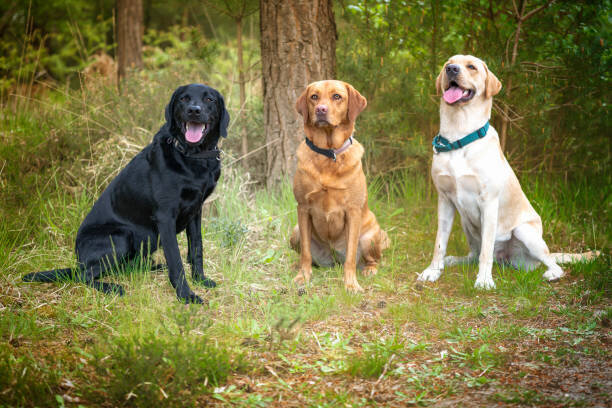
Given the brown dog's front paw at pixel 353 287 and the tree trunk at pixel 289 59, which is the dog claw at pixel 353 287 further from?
the tree trunk at pixel 289 59

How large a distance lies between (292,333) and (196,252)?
1.25 meters

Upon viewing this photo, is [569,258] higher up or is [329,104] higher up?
[329,104]

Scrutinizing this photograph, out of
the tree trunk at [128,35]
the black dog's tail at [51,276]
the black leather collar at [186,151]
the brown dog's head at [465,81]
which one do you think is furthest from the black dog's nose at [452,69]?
the tree trunk at [128,35]

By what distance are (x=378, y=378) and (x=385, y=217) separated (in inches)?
115

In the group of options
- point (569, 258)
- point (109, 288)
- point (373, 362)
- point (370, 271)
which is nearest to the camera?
point (373, 362)

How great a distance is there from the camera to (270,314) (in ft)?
10.6

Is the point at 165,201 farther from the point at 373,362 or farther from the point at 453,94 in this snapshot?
the point at 453,94

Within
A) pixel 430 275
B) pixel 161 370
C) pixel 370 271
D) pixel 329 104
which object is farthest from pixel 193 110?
pixel 430 275

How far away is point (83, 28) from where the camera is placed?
12594 mm

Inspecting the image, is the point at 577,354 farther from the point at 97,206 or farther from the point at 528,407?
the point at 97,206

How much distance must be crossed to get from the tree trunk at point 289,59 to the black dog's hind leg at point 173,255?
214cm

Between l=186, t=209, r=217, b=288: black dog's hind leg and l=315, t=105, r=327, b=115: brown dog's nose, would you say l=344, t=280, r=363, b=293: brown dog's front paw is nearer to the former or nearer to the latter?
l=186, t=209, r=217, b=288: black dog's hind leg

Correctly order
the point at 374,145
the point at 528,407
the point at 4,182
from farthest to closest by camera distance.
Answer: the point at 374,145 < the point at 4,182 < the point at 528,407

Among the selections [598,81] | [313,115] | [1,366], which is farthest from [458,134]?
[1,366]
